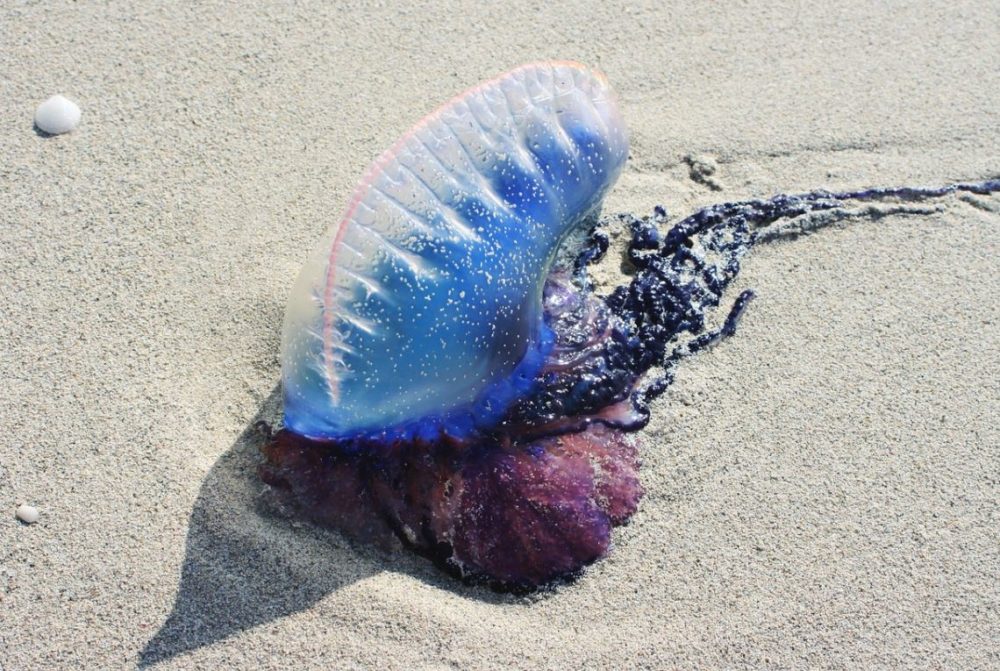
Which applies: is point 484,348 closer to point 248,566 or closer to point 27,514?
point 248,566

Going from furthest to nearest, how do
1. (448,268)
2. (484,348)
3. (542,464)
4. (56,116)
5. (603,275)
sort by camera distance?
(56,116), (603,275), (542,464), (484,348), (448,268)

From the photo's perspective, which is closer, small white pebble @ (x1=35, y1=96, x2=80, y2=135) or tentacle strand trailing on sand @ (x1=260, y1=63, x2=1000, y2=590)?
tentacle strand trailing on sand @ (x1=260, y1=63, x2=1000, y2=590)

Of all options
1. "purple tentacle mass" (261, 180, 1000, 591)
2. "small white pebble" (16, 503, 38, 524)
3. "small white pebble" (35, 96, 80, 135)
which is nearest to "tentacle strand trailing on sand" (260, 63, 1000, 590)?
"purple tentacle mass" (261, 180, 1000, 591)

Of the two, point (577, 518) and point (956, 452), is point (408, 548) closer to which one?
point (577, 518)

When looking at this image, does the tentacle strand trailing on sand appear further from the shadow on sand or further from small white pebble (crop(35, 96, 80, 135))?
small white pebble (crop(35, 96, 80, 135))

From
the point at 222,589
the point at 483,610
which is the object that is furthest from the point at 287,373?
the point at 483,610

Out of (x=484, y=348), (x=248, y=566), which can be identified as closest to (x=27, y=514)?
(x=248, y=566)
